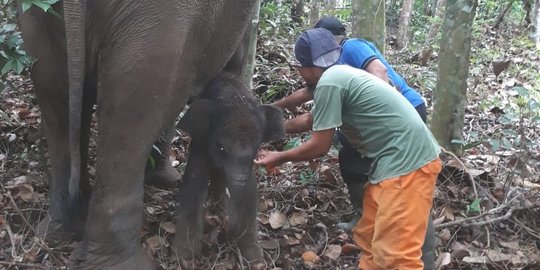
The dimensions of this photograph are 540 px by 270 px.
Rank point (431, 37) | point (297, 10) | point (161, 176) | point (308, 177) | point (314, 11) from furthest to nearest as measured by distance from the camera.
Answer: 1. point (431, 37)
2. point (297, 10)
3. point (314, 11)
4. point (308, 177)
5. point (161, 176)

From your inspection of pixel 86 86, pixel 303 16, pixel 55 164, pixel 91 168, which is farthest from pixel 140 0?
pixel 303 16

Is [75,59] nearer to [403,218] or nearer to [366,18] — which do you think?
[403,218]

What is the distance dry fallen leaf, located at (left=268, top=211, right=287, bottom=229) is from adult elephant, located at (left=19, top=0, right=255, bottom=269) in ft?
3.42

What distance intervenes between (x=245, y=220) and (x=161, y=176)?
1335mm

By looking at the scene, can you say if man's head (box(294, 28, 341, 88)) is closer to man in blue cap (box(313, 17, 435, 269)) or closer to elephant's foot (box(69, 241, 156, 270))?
man in blue cap (box(313, 17, 435, 269))

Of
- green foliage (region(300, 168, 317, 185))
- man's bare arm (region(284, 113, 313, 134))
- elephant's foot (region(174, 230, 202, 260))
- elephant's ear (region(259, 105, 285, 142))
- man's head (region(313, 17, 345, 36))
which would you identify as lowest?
green foliage (region(300, 168, 317, 185))

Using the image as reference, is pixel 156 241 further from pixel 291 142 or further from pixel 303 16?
pixel 303 16

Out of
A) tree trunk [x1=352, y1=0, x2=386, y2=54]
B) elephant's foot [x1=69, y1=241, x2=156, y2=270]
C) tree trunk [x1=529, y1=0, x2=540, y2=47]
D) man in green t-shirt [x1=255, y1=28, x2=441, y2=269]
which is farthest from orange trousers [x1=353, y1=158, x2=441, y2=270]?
tree trunk [x1=529, y1=0, x2=540, y2=47]

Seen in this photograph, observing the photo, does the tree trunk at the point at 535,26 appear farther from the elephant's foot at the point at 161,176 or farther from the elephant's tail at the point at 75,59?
the elephant's tail at the point at 75,59

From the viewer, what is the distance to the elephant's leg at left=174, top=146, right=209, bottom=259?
3547 millimetres

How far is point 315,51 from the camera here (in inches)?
144

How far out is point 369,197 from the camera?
359cm

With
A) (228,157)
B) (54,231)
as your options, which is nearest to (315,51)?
(228,157)

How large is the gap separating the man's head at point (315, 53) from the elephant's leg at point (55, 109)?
125 cm
